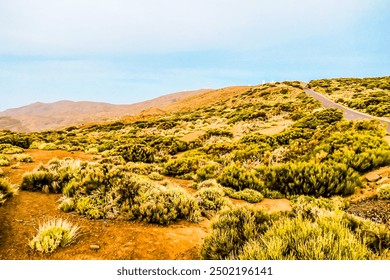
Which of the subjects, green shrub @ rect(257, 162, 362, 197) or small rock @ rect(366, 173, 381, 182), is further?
small rock @ rect(366, 173, 381, 182)

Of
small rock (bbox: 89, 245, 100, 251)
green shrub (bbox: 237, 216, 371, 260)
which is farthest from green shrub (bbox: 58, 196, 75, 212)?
green shrub (bbox: 237, 216, 371, 260)

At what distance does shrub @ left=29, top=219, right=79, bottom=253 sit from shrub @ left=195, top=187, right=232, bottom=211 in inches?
129

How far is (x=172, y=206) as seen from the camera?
5938 mm

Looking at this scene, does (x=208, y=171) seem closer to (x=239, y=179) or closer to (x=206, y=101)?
(x=239, y=179)

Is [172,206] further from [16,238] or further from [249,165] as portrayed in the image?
[249,165]

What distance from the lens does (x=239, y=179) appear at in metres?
9.78

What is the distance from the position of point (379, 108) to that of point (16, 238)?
1139 inches

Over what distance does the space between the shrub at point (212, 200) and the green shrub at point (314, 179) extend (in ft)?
8.82

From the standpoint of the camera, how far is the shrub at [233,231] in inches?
149

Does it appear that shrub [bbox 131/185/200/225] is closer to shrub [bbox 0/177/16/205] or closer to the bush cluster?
the bush cluster

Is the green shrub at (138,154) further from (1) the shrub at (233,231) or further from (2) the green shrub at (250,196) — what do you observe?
(1) the shrub at (233,231)

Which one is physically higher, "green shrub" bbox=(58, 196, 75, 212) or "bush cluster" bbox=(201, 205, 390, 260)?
"bush cluster" bbox=(201, 205, 390, 260)

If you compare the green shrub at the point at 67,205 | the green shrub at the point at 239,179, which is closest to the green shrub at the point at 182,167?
A: the green shrub at the point at 239,179

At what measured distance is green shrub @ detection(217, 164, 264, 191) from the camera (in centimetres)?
937
